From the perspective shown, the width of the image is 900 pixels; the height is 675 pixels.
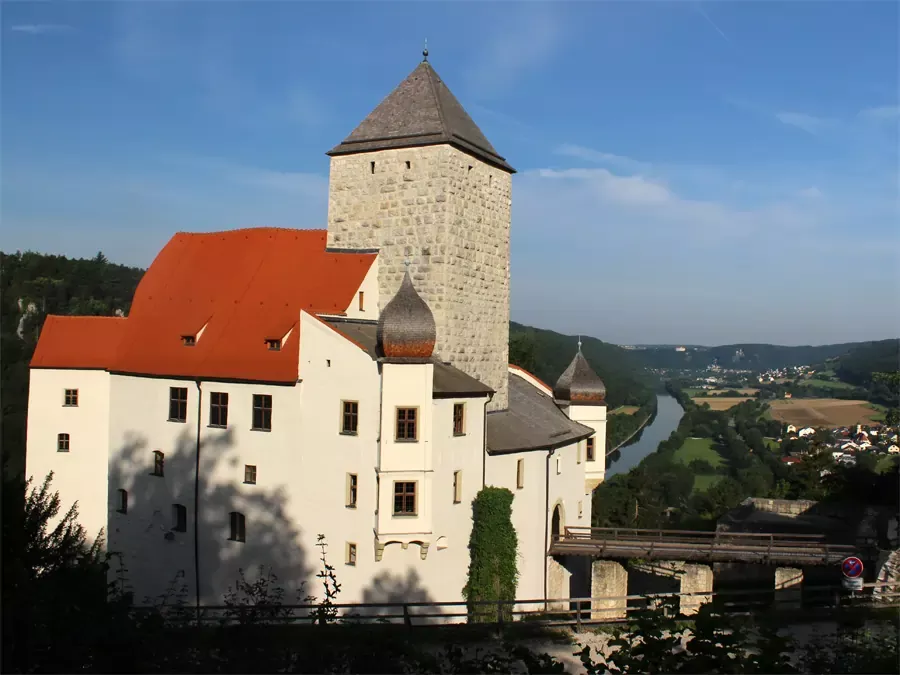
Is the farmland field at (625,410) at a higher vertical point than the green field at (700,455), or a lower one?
higher

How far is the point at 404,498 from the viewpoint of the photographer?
18578 mm

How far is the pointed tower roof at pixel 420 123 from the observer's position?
21.8m

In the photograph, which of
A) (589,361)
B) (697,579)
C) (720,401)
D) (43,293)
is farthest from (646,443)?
(697,579)

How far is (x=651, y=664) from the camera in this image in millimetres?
7402

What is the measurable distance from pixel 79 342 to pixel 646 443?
9908 cm

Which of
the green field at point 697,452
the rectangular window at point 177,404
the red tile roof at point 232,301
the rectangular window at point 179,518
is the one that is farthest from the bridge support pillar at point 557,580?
the green field at point 697,452

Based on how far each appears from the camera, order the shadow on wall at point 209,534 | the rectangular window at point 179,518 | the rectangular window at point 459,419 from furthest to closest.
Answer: the rectangular window at point 179,518 < the rectangular window at point 459,419 < the shadow on wall at point 209,534

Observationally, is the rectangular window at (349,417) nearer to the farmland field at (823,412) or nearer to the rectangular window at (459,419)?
the rectangular window at (459,419)

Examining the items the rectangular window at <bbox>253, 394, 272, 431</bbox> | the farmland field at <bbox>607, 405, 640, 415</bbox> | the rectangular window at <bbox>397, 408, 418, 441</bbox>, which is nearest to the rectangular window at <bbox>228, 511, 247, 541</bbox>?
the rectangular window at <bbox>253, 394, 272, 431</bbox>

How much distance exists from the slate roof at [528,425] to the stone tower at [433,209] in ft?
2.59

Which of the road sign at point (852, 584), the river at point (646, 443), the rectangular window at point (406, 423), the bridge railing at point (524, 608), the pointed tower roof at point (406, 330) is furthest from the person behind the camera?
the river at point (646, 443)

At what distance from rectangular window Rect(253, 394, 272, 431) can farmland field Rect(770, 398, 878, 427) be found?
→ 88.2m

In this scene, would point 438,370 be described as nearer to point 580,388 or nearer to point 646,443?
point 580,388

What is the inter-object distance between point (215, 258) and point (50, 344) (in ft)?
18.3
